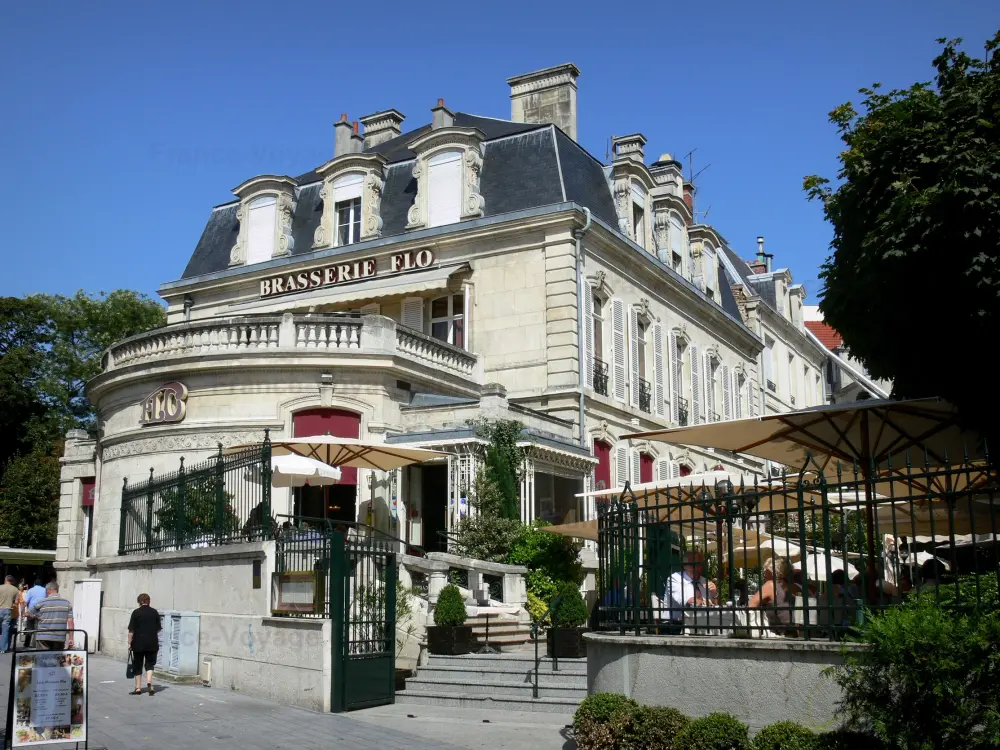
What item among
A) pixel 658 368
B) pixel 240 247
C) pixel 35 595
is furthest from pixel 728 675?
pixel 240 247

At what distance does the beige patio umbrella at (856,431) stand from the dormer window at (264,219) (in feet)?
62.0

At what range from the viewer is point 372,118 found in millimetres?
32719

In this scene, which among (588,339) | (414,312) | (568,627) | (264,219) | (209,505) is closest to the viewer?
(568,627)

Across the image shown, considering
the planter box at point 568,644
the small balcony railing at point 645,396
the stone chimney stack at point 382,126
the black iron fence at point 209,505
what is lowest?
the planter box at point 568,644

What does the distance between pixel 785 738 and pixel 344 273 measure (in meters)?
20.5

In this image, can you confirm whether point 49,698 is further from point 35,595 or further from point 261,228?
point 261,228

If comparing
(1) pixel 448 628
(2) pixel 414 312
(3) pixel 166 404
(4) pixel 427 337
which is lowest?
(1) pixel 448 628

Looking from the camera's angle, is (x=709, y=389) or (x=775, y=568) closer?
(x=775, y=568)

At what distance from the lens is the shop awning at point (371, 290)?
80.3ft

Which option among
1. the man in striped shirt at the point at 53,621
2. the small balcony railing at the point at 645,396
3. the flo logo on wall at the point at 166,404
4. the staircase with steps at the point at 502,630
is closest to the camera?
the man in striped shirt at the point at 53,621

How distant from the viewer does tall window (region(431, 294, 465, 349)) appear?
25.0 metres

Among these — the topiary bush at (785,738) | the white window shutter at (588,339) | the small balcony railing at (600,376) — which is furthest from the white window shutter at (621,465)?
the topiary bush at (785,738)

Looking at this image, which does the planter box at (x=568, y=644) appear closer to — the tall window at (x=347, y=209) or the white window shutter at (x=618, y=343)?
the white window shutter at (x=618, y=343)

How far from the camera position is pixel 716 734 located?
7.40 meters
